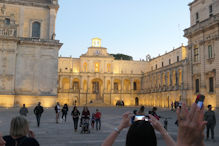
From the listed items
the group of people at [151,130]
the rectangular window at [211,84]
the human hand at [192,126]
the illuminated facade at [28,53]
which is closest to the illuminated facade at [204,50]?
the rectangular window at [211,84]

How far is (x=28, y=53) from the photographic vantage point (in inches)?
1475

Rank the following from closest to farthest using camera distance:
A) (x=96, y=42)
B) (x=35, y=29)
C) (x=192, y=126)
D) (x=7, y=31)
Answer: (x=192, y=126) → (x=7, y=31) → (x=35, y=29) → (x=96, y=42)

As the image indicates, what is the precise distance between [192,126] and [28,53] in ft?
126

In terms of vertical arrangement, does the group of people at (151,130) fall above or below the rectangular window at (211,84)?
below

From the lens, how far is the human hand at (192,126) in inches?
63.2

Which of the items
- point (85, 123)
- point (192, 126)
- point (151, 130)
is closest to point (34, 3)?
point (85, 123)

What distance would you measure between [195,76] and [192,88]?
216 centimetres

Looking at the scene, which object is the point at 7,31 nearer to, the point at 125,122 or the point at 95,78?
the point at 95,78

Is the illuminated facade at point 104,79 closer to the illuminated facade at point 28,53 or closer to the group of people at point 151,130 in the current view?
the illuminated facade at point 28,53

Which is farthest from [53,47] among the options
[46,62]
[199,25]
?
[199,25]

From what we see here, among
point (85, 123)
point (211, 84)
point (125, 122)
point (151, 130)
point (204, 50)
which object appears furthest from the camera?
point (204, 50)

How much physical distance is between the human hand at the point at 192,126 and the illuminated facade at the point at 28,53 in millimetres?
35648

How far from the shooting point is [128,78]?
69.1 meters

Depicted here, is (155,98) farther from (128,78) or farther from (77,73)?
(77,73)
